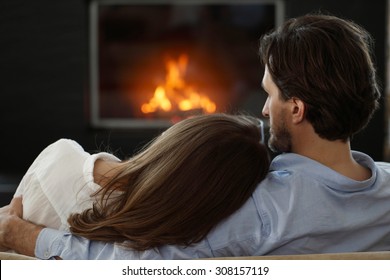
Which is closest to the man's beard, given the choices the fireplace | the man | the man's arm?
the man

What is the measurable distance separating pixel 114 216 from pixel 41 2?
2.63 metres

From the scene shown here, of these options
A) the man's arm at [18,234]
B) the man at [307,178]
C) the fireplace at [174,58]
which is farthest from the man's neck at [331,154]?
the fireplace at [174,58]

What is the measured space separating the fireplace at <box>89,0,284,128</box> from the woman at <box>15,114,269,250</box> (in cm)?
242

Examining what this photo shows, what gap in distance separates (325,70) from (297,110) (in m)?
0.10

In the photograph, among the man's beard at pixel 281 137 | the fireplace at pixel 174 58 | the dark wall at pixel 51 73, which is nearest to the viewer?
the man's beard at pixel 281 137

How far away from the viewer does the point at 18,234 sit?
1.37 meters

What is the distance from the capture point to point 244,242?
4.17 ft

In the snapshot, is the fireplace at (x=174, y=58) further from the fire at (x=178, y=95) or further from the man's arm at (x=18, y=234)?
the man's arm at (x=18, y=234)

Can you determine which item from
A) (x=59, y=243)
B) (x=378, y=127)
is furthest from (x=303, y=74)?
(x=378, y=127)

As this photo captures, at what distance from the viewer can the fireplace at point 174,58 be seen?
3.79 meters

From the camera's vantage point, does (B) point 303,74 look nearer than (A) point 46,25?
Yes

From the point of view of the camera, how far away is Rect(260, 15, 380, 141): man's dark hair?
1.31 m
